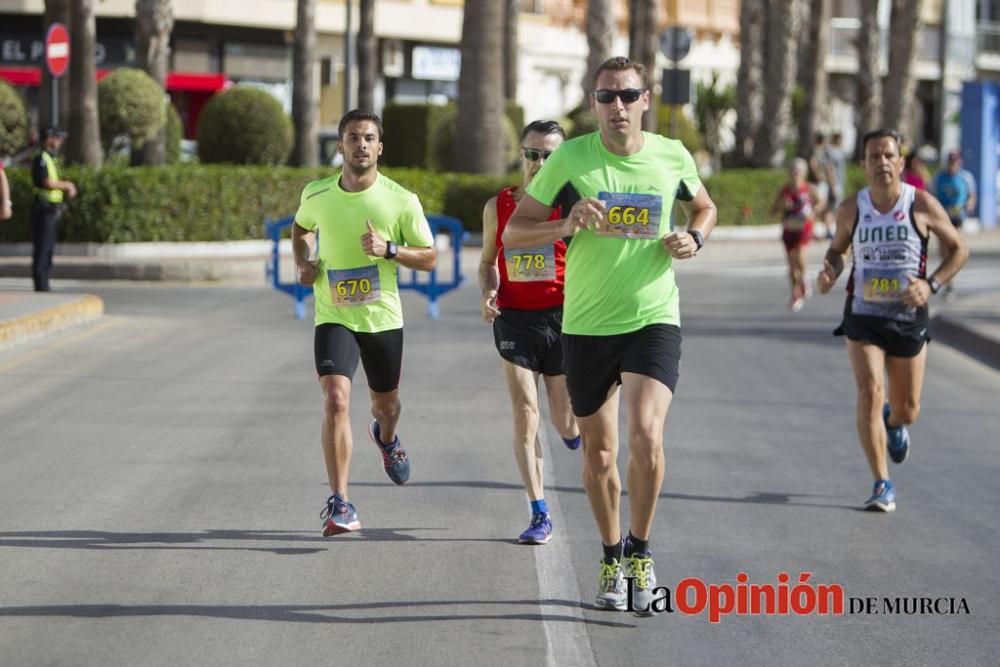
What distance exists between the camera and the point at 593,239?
7.13 m

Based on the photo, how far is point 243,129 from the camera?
3369 cm

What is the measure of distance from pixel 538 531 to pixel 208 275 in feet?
55.5

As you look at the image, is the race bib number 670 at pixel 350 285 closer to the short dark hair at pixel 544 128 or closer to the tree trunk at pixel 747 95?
the short dark hair at pixel 544 128

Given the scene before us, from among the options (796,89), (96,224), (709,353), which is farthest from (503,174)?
(796,89)

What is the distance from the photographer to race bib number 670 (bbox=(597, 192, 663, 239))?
7055mm

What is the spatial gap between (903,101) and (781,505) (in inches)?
1413

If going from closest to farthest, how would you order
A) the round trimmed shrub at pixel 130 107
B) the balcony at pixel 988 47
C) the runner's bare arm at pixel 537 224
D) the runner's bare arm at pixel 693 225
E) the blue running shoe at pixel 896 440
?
the runner's bare arm at pixel 537 224 < the runner's bare arm at pixel 693 225 < the blue running shoe at pixel 896 440 < the round trimmed shrub at pixel 130 107 < the balcony at pixel 988 47

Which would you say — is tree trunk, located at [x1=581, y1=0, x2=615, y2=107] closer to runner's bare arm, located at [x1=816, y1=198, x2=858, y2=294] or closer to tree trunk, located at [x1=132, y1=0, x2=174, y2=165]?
tree trunk, located at [x1=132, y1=0, x2=174, y2=165]

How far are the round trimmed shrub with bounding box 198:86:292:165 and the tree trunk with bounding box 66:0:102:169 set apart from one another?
236 inches

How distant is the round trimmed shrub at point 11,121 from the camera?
103 ft

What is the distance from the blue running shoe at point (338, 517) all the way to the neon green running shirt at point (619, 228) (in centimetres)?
179

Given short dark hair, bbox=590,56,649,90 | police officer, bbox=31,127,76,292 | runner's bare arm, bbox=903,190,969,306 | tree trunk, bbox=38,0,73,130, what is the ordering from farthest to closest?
tree trunk, bbox=38,0,73,130 < police officer, bbox=31,127,76,292 < runner's bare arm, bbox=903,190,969,306 < short dark hair, bbox=590,56,649,90

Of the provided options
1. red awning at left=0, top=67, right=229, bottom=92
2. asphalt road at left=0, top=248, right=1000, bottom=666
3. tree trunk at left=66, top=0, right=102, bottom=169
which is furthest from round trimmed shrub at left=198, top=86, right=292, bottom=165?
asphalt road at left=0, top=248, right=1000, bottom=666

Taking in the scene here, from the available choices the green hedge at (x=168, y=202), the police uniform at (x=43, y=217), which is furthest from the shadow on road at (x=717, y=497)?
the green hedge at (x=168, y=202)
